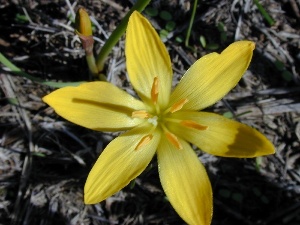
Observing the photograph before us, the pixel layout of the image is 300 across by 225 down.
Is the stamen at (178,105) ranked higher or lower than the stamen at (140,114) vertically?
higher

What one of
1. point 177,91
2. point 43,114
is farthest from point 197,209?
point 43,114

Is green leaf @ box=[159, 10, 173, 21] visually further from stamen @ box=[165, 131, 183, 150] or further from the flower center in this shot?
stamen @ box=[165, 131, 183, 150]

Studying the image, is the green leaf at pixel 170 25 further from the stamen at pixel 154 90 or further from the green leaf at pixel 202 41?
the stamen at pixel 154 90

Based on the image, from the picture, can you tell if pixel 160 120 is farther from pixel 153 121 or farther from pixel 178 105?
pixel 178 105

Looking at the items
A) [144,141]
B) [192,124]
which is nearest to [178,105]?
[192,124]

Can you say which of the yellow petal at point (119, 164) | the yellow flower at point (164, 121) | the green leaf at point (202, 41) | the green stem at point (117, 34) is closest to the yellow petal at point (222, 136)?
the yellow flower at point (164, 121)

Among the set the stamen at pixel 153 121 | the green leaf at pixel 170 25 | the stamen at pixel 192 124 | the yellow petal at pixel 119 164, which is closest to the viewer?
the yellow petal at pixel 119 164

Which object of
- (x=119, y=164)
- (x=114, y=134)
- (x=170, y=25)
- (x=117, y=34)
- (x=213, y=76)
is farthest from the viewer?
(x=170, y=25)
